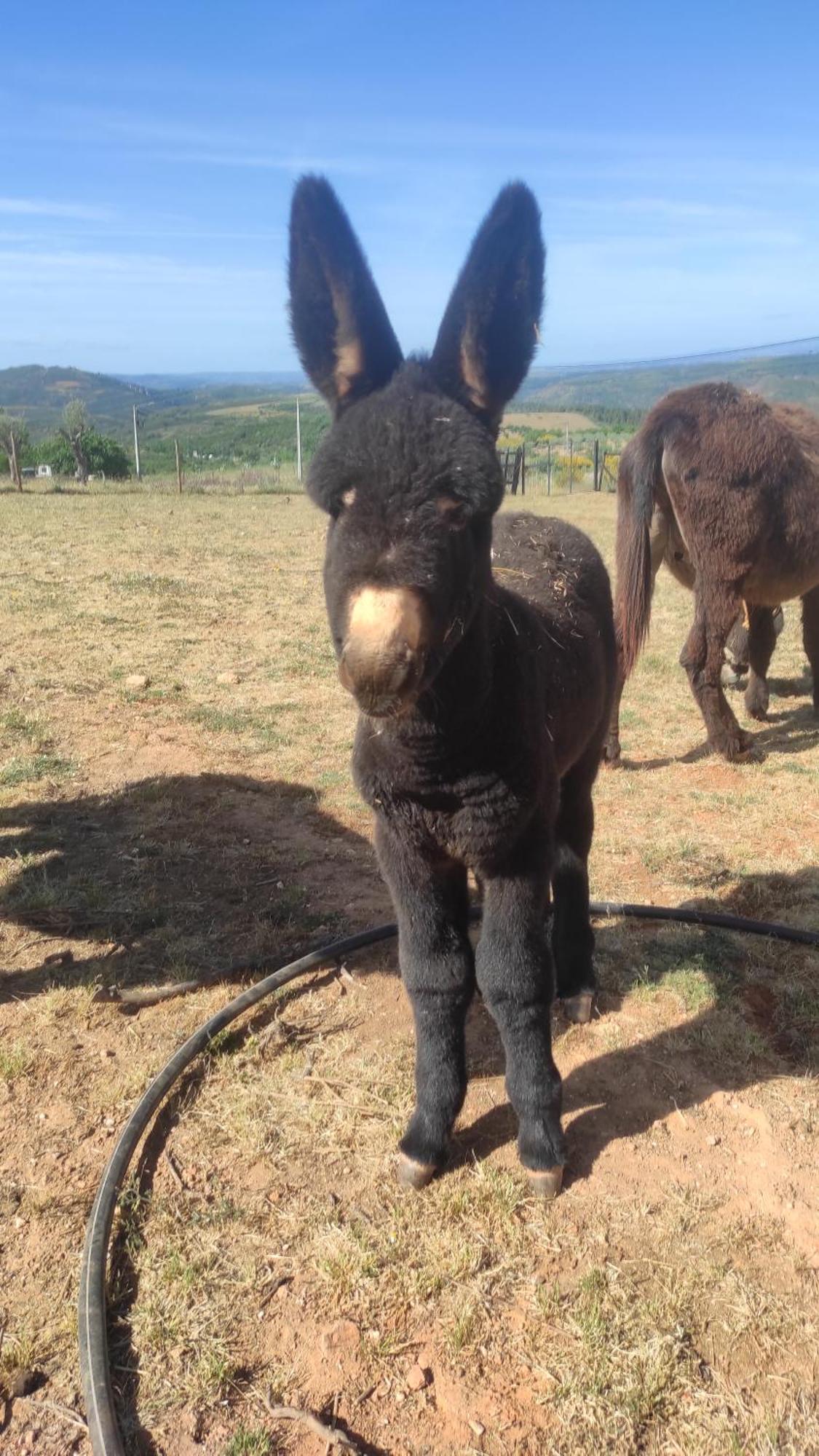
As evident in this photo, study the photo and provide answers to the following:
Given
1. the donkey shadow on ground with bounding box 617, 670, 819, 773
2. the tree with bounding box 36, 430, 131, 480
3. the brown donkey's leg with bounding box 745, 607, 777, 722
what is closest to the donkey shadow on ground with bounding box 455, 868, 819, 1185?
the donkey shadow on ground with bounding box 617, 670, 819, 773

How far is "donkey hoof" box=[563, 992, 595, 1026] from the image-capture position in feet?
12.6

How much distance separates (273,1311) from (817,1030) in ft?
8.42

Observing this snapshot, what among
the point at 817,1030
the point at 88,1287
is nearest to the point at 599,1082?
the point at 817,1030

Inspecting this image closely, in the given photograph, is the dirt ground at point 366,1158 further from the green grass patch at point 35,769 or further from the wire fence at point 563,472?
the wire fence at point 563,472

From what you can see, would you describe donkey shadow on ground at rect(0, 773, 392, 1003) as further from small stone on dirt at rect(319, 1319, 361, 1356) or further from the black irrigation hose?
small stone on dirt at rect(319, 1319, 361, 1356)

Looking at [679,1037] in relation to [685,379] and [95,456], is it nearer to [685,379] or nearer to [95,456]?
[685,379]

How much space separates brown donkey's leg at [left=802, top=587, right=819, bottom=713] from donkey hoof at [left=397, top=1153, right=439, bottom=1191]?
6.85m

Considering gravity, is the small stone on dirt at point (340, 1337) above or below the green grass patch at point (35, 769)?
below

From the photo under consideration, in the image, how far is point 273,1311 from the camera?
8.25 feet

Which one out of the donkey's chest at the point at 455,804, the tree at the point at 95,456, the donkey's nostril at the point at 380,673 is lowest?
the donkey's chest at the point at 455,804

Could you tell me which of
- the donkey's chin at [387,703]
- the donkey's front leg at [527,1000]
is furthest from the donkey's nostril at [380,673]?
the donkey's front leg at [527,1000]

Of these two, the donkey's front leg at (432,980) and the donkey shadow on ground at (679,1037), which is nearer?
the donkey's front leg at (432,980)

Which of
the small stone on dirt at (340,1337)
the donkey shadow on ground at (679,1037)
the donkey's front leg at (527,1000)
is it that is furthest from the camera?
the donkey shadow on ground at (679,1037)

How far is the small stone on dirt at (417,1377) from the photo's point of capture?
231cm
